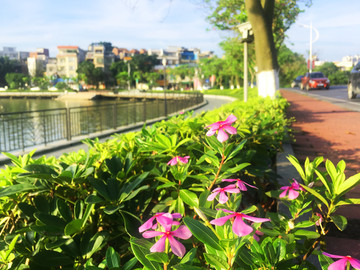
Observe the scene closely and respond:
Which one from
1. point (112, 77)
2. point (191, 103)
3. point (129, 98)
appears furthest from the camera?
point (112, 77)

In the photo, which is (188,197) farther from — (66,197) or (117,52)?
(117,52)

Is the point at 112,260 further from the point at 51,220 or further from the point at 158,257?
the point at 51,220

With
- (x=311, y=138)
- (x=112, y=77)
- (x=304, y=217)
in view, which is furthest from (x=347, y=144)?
(x=112, y=77)

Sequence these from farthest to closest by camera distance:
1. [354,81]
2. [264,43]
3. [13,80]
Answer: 1. [13,80]
2. [354,81]
3. [264,43]

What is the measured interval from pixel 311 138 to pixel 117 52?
141876 mm

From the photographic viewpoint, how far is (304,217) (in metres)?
2.34

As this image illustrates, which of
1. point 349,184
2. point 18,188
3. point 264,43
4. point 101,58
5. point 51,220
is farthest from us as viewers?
point 101,58

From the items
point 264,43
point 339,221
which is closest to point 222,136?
point 339,221

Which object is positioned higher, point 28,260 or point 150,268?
point 150,268

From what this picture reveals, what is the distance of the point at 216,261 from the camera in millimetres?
956

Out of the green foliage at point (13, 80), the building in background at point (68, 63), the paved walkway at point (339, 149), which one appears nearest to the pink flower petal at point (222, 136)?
the paved walkway at point (339, 149)

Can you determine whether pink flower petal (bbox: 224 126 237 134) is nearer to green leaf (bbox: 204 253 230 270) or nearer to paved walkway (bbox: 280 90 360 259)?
green leaf (bbox: 204 253 230 270)

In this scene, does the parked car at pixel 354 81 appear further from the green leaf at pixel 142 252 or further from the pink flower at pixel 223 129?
the green leaf at pixel 142 252

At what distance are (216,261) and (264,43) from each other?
1049 centimetres
